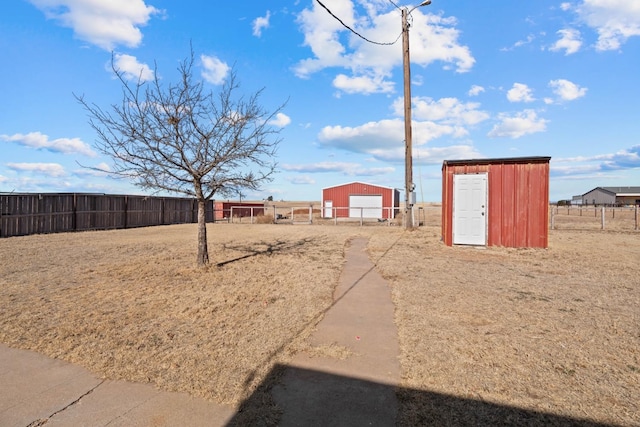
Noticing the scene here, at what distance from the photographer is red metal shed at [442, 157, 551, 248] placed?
10.9m

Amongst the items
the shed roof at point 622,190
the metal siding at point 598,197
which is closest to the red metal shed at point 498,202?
the metal siding at point 598,197

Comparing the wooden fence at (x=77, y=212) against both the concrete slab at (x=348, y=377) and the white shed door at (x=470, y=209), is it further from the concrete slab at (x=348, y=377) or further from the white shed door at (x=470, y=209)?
the white shed door at (x=470, y=209)

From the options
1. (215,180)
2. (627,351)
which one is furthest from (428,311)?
(215,180)

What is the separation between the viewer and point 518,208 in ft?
36.3

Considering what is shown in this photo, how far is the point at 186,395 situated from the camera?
2.73 metres

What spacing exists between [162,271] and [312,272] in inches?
121

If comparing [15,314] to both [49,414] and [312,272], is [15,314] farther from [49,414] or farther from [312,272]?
[312,272]

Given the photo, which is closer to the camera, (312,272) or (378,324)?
(378,324)

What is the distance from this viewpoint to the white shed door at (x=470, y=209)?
11.4m

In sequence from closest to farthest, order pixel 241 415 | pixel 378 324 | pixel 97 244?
pixel 241 415, pixel 378 324, pixel 97 244

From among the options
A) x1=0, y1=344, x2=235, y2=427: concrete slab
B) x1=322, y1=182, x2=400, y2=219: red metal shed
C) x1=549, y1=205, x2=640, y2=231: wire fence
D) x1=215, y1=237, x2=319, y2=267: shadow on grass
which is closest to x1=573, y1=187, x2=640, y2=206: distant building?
x1=549, y1=205, x2=640, y2=231: wire fence

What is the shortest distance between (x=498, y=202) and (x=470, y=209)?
0.84 m

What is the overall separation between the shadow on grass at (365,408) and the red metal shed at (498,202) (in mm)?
9686

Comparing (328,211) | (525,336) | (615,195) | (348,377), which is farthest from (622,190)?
(348,377)
